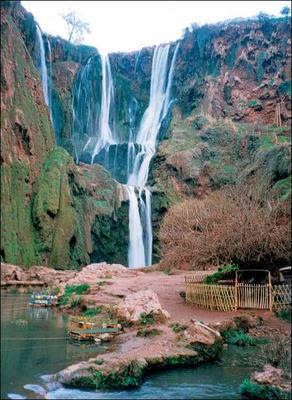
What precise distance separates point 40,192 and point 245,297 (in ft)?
75.3

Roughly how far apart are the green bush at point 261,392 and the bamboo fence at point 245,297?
8076 mm

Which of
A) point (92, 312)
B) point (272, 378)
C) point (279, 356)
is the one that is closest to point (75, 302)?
point (92, 312)

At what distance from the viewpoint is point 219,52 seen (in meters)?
56.5

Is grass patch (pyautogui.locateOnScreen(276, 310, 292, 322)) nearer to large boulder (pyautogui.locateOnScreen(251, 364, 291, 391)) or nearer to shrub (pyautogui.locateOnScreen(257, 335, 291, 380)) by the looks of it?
shrub (pyautogui.locateOnScreen(257, 335, 291, 380))

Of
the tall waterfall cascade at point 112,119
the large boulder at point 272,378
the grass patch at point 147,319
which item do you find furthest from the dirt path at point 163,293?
the tall waterfall cascade at point 112,119

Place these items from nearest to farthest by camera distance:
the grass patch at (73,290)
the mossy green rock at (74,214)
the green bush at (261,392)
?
1. the green bush at (261,392)
2. the grass patch at (73,290)
3. the mossy green rock at (74,214)

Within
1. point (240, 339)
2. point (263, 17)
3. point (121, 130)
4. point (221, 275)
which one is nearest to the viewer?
point (240, 339)

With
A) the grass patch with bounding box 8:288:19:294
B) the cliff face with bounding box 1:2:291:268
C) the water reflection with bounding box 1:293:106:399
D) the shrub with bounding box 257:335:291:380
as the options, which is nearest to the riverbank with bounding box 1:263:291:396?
the water reflection with bounding box 1:293:106:399

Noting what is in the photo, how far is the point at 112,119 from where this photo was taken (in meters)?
59.7

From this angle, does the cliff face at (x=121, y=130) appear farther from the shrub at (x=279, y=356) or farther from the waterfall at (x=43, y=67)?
the shrub at (x=279, y=356)

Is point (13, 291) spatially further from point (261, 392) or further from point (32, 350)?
point (261, 392)

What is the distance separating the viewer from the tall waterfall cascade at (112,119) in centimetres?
5166

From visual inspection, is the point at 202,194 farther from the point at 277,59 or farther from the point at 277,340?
the point at 277,340

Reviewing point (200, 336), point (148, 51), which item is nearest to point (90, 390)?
point (200, 336)
